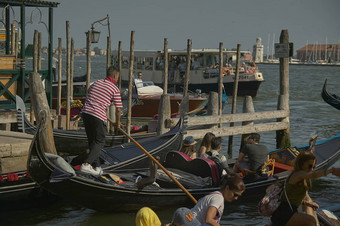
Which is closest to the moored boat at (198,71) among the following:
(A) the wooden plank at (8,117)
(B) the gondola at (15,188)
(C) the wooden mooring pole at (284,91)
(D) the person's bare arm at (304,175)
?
(C) the wooden mooring pole at (284,91)

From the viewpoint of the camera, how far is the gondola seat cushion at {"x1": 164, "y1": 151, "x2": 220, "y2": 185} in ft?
21.7

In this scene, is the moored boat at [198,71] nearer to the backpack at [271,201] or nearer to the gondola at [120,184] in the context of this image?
the gondola at [120,184]

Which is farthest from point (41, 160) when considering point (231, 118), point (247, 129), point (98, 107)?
point (247, 129)

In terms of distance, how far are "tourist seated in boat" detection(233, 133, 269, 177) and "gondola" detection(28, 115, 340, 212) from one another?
20 centimetres

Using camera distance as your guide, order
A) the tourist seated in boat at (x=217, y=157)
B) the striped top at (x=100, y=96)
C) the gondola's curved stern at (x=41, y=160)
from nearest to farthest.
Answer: the gondola's curved stern at (x=41, y=160), the striped top at (x=100, y=96), the tourist seated in boat at (x=217, y=157)

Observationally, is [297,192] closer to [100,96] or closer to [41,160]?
[41,160]

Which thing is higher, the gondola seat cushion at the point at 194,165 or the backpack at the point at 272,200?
the backpack at the point at 272,200

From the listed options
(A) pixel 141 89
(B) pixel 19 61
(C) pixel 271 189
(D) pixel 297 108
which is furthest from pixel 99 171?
(D) pixel 297 108

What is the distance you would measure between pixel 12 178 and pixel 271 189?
322cm

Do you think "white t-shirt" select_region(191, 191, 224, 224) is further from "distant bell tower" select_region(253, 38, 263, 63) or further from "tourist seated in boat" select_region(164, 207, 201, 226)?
"distant bell tower" select_region(253, 38, 263, 63)

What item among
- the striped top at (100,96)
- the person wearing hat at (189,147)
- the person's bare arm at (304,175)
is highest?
the striped top at (100,96)

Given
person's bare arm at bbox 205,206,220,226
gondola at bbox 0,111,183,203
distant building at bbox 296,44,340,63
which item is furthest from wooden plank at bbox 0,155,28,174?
distant building at bbox 296,44,340,63

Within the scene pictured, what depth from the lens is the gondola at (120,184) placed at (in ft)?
18.1

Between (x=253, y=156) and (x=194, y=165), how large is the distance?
2.21ft
